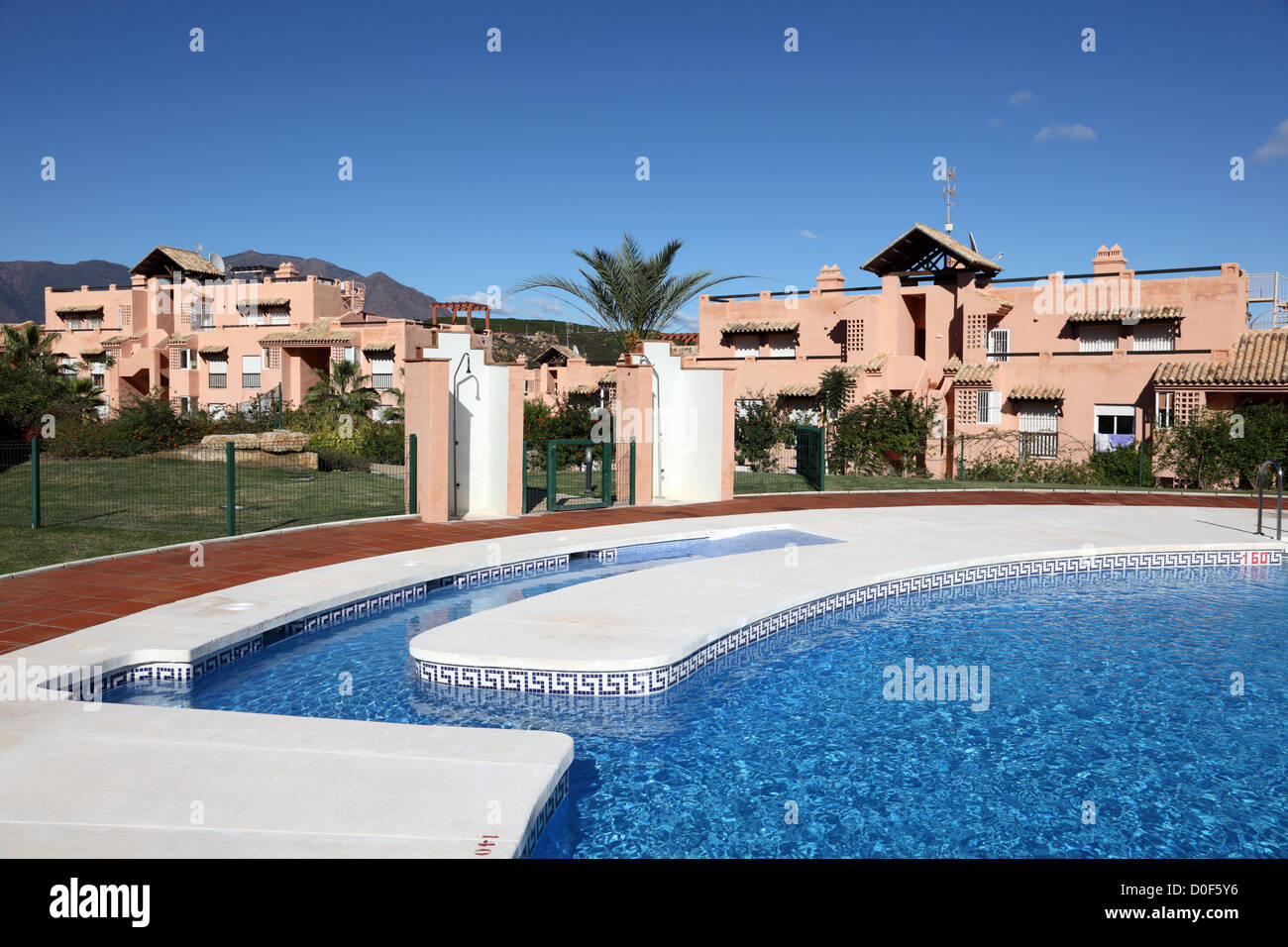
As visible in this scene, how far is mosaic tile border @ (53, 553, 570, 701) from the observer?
241 inches

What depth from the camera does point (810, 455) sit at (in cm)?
1909

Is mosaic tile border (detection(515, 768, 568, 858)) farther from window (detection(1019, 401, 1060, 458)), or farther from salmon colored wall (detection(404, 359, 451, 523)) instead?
window (detection(1019, 401, 1060, 458))

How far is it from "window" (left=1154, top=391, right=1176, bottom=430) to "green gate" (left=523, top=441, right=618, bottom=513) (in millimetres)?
16636

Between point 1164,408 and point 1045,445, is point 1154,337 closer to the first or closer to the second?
point 1164,408

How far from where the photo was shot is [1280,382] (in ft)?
77.8

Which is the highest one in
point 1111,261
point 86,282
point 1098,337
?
point 86,282

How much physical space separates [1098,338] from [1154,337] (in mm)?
1892

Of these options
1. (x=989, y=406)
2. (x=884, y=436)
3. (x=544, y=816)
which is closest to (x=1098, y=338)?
(x=989, y=406)

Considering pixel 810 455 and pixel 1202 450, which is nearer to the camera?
pixel 810 455
